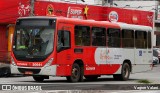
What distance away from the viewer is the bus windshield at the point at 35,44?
22.4 meters

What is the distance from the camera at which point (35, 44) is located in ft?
73.8

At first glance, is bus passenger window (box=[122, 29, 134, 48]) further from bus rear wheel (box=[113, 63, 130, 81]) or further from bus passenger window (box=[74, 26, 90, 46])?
bus passenger window (box=[74, 26, 90, 46])

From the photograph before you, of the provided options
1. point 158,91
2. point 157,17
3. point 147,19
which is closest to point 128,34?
point 158,91

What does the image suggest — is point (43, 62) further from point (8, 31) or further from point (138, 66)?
point (8, 31)

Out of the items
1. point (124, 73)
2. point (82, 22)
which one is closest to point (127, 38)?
point (124, 73)

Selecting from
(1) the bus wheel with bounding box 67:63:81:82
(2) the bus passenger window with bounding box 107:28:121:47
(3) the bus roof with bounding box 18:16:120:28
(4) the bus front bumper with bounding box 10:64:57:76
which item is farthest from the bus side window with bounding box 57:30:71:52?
(2) the bus passenger window with bounding box 107:28:121:47

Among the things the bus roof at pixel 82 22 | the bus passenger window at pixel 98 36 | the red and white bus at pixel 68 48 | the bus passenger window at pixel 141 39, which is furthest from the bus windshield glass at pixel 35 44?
the bus passenger window at pixel 141 39

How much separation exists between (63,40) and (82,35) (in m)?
1.54

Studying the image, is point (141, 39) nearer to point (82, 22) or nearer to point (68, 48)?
point (82, 22)

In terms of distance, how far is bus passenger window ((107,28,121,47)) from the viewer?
26266 millimetres

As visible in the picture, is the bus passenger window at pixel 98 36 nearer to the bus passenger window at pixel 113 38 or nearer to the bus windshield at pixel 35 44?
the bus passenger window at pixel 113 38

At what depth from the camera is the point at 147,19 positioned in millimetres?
62281

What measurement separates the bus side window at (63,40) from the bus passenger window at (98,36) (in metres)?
2.21

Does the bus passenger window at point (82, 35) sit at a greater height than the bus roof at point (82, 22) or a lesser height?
lesser
